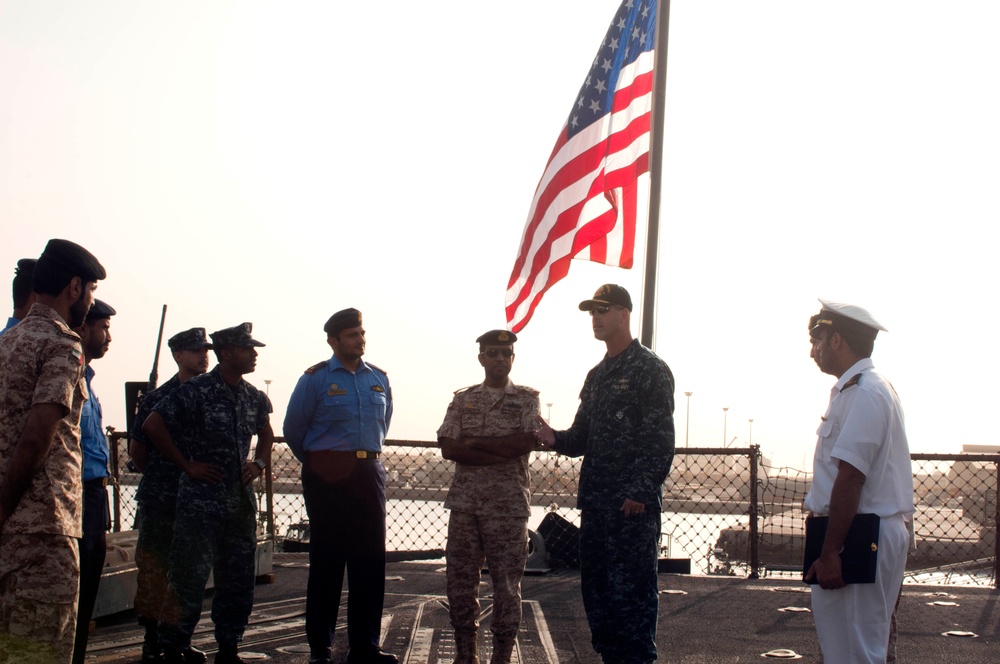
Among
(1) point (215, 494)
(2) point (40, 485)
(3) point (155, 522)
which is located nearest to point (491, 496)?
(1) point (215, 494)

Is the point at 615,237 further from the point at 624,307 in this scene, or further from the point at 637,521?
the point at 637,521

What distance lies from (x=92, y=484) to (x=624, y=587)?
258cm

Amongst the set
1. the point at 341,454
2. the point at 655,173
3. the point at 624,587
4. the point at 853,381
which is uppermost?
the point at 655,173

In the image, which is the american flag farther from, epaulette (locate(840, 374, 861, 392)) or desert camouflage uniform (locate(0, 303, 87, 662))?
desert camouflage uniform (locate(0, 303, 87, 662))

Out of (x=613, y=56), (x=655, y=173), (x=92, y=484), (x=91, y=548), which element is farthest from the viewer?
(x=613, y=56)

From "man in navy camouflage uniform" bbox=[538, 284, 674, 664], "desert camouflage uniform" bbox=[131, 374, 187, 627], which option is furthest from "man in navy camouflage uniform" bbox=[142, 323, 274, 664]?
"man in navy camouflage uniform" bbox=[538, 284, 674, 664]

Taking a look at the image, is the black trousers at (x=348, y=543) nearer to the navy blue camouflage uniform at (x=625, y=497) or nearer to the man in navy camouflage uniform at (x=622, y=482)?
the man in navy camouflage uniform at (x=622, y=482)

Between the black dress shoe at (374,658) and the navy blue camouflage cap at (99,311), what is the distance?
2.27 meters

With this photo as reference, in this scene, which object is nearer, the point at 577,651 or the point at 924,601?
the point at 577,651

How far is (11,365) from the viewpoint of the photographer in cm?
330

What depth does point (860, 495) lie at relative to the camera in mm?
3816

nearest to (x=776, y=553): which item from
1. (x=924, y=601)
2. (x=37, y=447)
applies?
(x=924, y=601)

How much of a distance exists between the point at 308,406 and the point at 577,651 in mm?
2163

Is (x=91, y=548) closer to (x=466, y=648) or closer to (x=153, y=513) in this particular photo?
(x=153, y=513)
